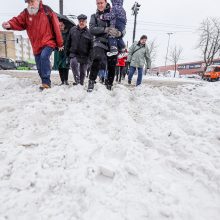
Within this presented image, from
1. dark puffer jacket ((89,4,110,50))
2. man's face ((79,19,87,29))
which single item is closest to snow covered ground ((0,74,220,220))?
dark puffer jacket ((89,4,110,50))

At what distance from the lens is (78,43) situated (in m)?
4.65

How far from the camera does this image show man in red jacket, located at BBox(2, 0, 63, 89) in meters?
3.56

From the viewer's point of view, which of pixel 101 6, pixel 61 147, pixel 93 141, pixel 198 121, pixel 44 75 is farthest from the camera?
pixel 44 75

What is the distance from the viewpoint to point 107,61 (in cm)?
391

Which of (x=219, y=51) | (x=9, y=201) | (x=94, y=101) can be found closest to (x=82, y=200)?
(x=9, y=201)

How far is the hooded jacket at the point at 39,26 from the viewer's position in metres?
3.58

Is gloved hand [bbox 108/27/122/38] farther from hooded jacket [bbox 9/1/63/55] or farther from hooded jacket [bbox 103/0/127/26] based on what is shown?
hooded jacket [bbox 9/1/63/55]

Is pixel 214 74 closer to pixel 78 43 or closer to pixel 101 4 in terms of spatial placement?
pixel 78 43

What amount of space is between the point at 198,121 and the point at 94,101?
130 centimetres

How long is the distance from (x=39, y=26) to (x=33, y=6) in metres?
0.31

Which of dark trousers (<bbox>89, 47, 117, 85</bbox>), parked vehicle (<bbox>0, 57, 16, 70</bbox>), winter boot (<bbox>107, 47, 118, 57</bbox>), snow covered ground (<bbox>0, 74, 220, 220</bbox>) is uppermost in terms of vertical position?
winter boot (<bbox>107, 47, 118, 57</bbox>)

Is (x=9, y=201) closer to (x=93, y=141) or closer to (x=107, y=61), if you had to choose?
(x=93, y=141)

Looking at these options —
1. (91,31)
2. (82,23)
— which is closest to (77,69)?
(82,23)

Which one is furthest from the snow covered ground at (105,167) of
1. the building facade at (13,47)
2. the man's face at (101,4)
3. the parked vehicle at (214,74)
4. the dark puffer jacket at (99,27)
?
the building facade at (13,47)
